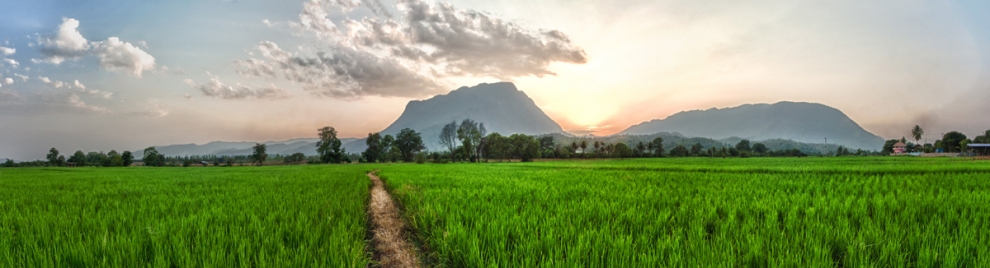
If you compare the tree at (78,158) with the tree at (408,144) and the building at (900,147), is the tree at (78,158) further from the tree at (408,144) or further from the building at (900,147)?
the building at (900,147)

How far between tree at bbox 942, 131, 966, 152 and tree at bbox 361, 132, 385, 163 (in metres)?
145

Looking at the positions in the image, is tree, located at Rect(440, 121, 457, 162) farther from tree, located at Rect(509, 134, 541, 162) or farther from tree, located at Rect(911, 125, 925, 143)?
tree, located at Rect(911, 125, 925, 143)

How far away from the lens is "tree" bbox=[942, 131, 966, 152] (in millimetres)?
91825

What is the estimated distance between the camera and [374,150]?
83.5 metres

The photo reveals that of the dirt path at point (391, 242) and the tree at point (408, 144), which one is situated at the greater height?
the tree at point (408, 144)

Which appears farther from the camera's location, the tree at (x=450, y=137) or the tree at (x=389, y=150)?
the tree at (x=450, y=137)

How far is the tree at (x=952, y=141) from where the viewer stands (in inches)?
3615

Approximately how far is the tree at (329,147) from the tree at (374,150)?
562 cm

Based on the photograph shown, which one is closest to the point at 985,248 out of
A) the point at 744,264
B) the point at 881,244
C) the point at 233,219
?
the point at 881,244

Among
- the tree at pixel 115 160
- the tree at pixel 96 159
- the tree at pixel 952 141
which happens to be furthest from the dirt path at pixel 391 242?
the tree at pixel 952 141

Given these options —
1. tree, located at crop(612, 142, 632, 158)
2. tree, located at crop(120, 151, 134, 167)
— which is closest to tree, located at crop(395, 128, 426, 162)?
tree, located at crop(612, 142, 632, 158)

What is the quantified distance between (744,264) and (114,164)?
106251 millimetres

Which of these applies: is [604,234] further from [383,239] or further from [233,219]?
[233,219]

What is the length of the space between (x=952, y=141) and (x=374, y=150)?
14900cm
